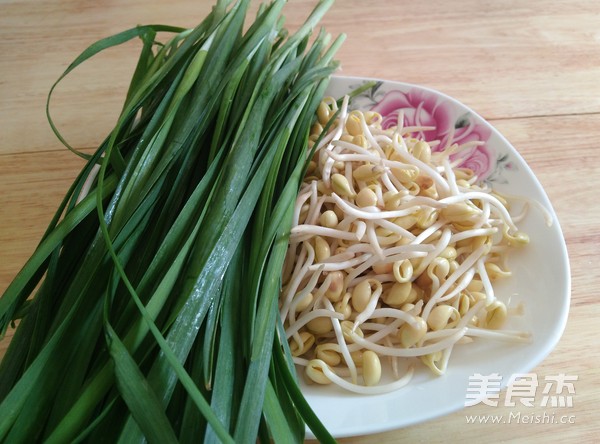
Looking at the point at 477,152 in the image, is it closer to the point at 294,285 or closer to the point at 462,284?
the point at 462,284

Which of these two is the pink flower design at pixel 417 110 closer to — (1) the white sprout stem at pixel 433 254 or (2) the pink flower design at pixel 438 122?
(2) the pink flower design at pixel 438 122

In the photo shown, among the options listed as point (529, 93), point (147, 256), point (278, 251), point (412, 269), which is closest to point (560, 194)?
point (529, 93)

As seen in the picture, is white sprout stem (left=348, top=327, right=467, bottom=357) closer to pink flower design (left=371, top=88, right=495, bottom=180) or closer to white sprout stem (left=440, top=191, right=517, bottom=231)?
white sprout stem (left=440, top=191, right=517, bottom=231)


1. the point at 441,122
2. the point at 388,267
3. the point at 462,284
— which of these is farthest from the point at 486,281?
the point at 441,122

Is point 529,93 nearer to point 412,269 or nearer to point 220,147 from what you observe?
point 412,269

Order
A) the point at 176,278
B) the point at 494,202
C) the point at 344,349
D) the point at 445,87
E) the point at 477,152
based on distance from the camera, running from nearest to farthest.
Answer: the point at 176,278, the point at 344,349, the point at 494,202, the point at 477,152, the point at 445,87

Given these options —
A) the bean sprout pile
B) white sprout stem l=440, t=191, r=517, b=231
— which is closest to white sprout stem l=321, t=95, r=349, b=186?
the bean sprout pile

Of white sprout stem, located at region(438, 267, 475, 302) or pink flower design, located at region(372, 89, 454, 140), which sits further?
pink flower design, located at region(372, 89, 454, 140)
